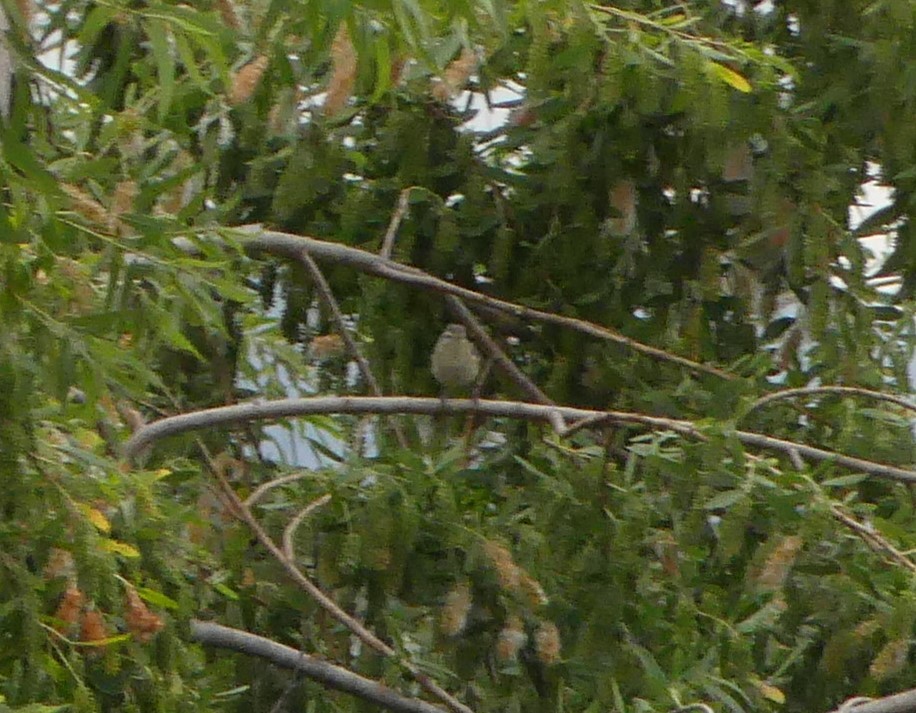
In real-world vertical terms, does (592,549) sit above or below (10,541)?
below

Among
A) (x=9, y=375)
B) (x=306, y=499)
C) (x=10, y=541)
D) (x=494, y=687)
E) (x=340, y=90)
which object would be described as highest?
(x=340, y=90)

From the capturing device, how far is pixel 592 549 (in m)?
2.44

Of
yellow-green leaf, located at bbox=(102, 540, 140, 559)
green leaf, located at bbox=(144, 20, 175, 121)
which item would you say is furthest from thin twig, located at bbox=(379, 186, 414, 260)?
green leaf, located at bbox=(144, 20, 175, 121)

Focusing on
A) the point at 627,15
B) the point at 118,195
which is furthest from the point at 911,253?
the point at 118,195

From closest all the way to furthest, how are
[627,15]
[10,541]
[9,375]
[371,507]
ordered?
[9,375] < [10,541] < [627,15] < [371,507]

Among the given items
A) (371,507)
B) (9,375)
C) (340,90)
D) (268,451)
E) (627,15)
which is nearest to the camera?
(9,375)

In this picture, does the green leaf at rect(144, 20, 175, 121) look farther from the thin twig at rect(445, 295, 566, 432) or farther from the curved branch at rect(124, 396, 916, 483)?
the thin twig at rect(445, 295, 566, 432)

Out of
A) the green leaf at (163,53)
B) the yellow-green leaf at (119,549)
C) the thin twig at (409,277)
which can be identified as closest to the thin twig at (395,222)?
the thin twig at (409,277)

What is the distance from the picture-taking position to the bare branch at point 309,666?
2.54m

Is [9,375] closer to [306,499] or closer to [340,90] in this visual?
[340,90]

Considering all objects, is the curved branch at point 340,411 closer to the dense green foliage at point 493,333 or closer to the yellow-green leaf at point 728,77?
the dense green foliage at point 493,333

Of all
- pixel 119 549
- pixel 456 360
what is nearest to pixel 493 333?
pixel 456 360

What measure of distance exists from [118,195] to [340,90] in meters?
0.30

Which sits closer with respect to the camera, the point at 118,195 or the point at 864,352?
the point at 118,195
